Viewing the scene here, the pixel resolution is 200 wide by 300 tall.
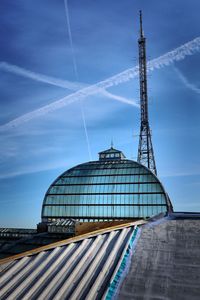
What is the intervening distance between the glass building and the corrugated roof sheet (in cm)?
2681

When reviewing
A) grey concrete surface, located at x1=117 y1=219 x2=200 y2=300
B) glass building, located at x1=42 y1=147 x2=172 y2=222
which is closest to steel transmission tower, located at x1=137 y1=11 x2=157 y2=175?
glass building, located at x1=42 y1=147 x2=172 y2=222

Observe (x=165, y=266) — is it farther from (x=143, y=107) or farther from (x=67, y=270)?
(x=143, y=107)

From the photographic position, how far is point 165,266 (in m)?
10.2

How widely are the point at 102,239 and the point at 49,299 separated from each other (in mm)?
4162

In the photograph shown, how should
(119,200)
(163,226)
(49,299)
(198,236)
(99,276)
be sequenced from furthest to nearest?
(119,200) → (163,226) → (198,236) → (99,276) → (49,299)

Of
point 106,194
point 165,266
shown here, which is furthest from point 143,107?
point 165,266

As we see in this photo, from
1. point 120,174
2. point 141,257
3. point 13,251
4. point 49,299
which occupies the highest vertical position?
point 120,174

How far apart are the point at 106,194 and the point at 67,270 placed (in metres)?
31.1

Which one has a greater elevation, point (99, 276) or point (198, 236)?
point (198, 236)

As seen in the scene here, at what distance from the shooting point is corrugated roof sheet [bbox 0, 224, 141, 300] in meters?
9.02

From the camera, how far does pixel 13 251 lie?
24453 millimetres

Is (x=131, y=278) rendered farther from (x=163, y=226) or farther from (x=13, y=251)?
(x=13, y=251)


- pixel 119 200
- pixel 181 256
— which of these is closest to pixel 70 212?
pixel 119 200

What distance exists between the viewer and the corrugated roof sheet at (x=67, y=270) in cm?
902
